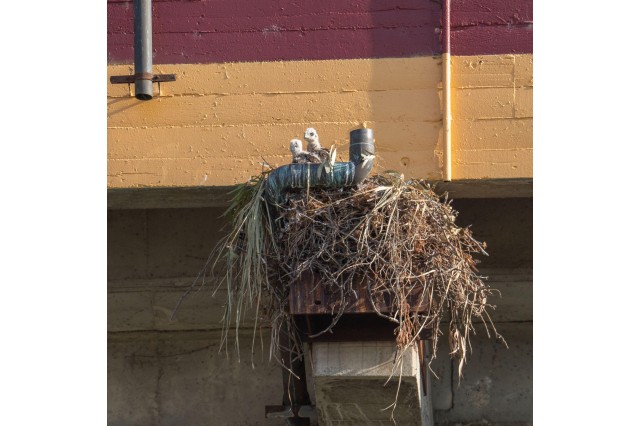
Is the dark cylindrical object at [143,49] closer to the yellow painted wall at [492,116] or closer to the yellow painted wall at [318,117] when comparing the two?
the yellow painted wall at [318,117]

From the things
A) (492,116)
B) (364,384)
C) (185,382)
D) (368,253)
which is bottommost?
(185,382)

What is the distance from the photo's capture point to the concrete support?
20.3 ft

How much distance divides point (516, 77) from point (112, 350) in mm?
2813

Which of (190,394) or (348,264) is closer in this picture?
(348,264)

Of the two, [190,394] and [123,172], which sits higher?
[123,172]

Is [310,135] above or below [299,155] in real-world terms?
above

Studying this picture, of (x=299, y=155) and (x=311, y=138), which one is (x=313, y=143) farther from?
(x=299, y=155)

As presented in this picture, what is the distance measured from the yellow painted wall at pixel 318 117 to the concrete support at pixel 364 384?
3.38ft

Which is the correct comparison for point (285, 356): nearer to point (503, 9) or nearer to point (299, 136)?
point (299, 136)

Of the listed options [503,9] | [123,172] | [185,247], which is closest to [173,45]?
[123,172]

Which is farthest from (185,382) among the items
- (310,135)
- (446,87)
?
(446,87)

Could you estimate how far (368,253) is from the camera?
19.0 ft

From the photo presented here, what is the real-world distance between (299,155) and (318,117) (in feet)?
1.95

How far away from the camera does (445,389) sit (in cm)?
738
